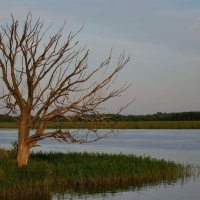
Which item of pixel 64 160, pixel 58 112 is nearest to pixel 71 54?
pixel 58 112

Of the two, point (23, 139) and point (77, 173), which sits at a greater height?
point (23, 139)

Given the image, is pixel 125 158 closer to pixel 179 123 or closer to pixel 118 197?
pixel 118 197

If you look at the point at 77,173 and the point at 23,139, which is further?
the point at 23,139

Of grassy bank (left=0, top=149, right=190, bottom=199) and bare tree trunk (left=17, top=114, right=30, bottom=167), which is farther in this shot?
bare tree trunk (left=17, top=114, right=30, bottom=167)

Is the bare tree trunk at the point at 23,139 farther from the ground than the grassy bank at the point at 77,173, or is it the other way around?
the bare tree trunk at the point at 23,139

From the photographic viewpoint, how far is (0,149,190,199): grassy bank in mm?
15961

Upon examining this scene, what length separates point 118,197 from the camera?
1633 centimetres

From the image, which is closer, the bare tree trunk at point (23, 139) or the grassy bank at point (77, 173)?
the grassy bank at point (77, 173)

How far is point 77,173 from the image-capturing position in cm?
1825

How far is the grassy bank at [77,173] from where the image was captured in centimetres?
1596

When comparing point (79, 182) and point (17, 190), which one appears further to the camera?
point (79, 182)

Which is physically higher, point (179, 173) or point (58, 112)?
point (58, 112)

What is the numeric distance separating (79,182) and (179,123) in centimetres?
8383

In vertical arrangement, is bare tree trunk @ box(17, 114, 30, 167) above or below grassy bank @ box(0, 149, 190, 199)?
above
